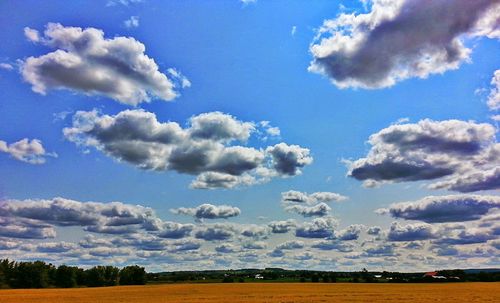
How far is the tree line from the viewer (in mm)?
151000

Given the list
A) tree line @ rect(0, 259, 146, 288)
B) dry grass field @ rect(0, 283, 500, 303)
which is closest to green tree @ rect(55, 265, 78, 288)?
tree line @ rect(0, 259, 146, 288)

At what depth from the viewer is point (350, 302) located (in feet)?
199

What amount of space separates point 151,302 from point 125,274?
4730 inches

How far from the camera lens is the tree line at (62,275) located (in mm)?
151000

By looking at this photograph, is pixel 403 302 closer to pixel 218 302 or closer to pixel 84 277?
pixel 218 302

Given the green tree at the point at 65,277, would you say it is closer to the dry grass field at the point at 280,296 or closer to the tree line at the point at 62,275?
the tree line at the point at 62,275

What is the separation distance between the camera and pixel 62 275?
159000 mm

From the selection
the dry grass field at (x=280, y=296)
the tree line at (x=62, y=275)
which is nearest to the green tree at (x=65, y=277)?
the tree line at (x=62, y=275)

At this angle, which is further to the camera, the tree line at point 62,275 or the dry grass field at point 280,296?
the tree line at point 62,275

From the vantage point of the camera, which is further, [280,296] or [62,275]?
[62,275]

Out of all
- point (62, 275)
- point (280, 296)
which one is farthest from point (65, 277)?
point (280, 296)

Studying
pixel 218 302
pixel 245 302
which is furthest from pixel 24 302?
pixel 245 302

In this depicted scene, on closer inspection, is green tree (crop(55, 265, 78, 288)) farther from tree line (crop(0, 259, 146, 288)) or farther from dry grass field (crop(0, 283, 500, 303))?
dry grass field (crop(0, 283, 500, 303))

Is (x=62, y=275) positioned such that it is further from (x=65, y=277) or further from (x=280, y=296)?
(x=280, y=296)
